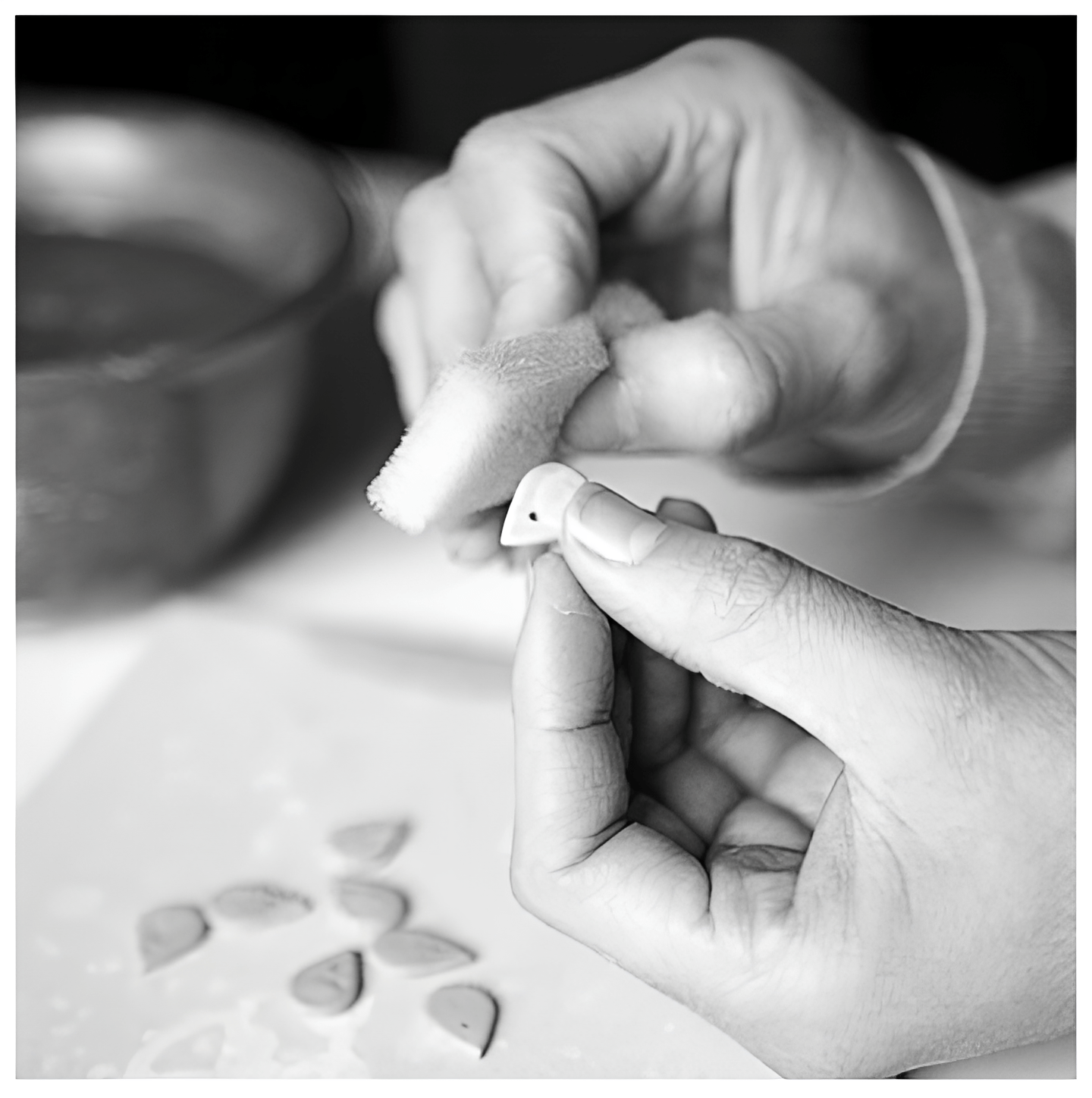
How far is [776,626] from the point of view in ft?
1.22

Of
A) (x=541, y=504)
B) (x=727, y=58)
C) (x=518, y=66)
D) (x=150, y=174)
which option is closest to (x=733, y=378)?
(x=541, y=504)

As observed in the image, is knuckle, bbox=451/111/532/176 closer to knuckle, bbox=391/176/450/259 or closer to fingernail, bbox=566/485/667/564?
knuckle, bbox=391/176/450/259

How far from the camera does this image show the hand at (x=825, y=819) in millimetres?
374

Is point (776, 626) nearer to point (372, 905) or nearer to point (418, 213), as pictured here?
point (372, 905)

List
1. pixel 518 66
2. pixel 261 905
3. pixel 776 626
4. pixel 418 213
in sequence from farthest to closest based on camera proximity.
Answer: pixel 518 66
pixel 418 213
pixel 261 905
pixel 776 626

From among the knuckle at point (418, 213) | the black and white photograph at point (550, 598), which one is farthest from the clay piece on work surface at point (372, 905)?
the knuckle at point (418, 213)

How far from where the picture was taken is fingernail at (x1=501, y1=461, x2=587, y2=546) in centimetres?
39

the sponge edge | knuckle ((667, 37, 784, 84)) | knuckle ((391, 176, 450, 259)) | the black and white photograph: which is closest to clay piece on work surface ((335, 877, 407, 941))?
the black and white photograph

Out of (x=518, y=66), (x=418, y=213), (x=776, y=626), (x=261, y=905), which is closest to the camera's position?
(x=776, y=626)

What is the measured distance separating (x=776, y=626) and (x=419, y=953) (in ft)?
0.60

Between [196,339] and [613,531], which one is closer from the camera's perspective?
[613,531]

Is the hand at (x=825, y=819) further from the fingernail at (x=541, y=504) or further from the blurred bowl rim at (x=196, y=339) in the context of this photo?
the blurred bowl rim at (x=196, y=339)

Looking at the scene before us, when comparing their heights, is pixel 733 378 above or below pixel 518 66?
above
